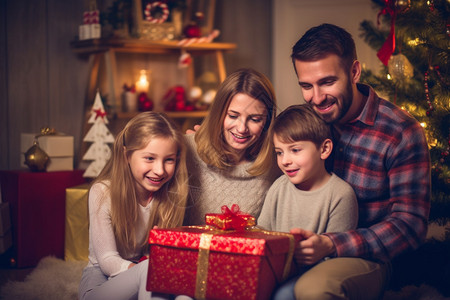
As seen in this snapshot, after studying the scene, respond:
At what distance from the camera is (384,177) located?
5.41 feet

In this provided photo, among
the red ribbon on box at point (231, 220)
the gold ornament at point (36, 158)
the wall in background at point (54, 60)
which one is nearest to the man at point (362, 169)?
the red ribbon on box at point (231, 220)

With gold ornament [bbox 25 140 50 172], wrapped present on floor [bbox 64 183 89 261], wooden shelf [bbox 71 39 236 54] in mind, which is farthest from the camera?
wooden shelf [bbox 71 39 236 54]

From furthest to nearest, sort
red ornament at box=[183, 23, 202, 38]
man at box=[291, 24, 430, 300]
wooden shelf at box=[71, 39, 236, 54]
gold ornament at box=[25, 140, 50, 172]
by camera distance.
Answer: red ornament at box=[183, 23, 202, 38], wooden shelf at box=[71, 39, 236, 54], gold ornament at box=[25, 140, 50, 172], man at box=[291, 24, 430, 300]

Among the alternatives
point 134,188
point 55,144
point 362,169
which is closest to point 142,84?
point 55,144

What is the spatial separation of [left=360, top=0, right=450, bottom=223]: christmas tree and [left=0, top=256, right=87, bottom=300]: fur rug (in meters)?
1.50

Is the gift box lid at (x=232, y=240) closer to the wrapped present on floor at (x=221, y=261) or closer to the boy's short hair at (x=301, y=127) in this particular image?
the wrapped present on floor at (x=221, y=261)

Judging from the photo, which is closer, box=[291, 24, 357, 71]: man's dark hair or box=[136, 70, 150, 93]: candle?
box=[291, 24, 357, 71]: man's dark hair

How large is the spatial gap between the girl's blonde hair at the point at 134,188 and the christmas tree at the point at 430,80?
0.86m

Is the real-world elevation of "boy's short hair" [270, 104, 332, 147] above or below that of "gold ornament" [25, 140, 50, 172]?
above

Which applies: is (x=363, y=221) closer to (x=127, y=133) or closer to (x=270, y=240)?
(x=270, y=240)

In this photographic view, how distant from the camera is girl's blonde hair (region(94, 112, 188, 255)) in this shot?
174 centimetres

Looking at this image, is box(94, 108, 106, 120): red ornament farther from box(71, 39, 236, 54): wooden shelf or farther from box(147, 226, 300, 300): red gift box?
box(147, 226, 300, 300): red gift box

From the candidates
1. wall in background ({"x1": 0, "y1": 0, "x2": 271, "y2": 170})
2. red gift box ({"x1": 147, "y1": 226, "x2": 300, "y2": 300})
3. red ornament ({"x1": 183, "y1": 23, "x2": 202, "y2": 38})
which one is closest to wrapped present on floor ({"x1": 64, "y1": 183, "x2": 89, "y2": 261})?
wall in background ({"x1": 0, "y1": 0, "x2": 271, "y2": 170})

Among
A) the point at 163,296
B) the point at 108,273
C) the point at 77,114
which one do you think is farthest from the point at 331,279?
the point at 77,114
